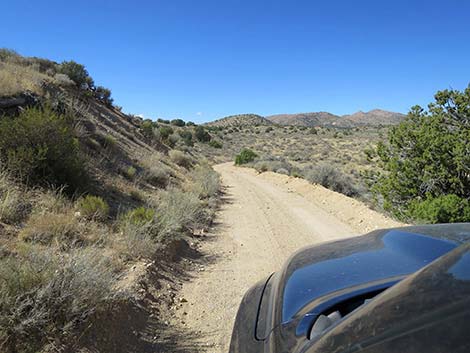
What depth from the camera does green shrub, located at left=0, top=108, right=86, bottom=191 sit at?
7.49 m

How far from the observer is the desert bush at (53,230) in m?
5.40

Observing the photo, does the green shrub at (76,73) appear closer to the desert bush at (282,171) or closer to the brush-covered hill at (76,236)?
the brush-covered hill at (76,236)

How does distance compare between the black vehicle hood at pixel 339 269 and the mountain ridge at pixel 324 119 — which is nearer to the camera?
the black vehicle hood at pixel 339 269

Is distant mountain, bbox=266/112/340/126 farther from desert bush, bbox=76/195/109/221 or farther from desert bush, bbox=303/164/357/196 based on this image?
desert bush, bbox=76/195/109/221

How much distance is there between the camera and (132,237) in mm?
6039

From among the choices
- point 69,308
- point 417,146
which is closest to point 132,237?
point 69,308

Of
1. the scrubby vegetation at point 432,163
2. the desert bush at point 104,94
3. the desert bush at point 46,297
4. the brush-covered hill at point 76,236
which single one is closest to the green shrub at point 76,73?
the desert bush at point 104,94

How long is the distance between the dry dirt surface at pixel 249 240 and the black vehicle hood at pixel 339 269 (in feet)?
6.74

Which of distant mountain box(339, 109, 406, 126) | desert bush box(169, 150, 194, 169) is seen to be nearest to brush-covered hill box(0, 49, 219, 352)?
desert bush box(169, 150, 194, 169)

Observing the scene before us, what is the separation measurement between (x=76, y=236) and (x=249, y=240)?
155 inches

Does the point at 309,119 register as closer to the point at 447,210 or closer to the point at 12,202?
the point at 447,210

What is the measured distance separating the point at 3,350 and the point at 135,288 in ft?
6.43

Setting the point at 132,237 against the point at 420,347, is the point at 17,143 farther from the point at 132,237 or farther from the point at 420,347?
the point at 420,347

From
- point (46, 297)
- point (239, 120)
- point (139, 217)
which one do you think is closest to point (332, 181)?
point (139, 217)
